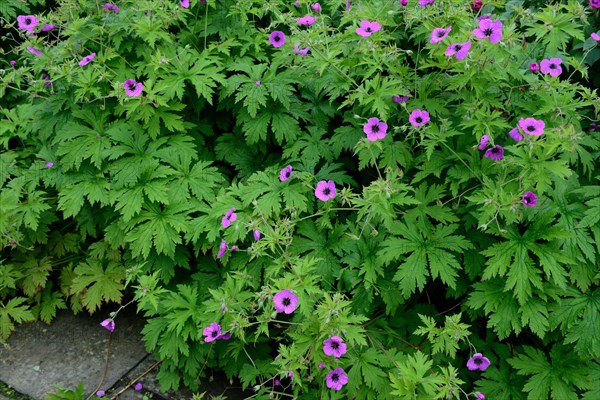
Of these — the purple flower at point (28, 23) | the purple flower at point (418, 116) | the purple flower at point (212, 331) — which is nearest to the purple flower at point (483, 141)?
the purple flower at point (418, 116)

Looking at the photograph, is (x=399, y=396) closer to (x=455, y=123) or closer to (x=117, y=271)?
(x=455, y=123)

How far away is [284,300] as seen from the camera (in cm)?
225

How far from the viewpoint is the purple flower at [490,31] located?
240 centimetres

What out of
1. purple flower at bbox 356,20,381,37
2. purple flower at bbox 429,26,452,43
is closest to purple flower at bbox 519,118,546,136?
purple flower at bbox 429,26,452,43

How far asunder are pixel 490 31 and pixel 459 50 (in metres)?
0.15

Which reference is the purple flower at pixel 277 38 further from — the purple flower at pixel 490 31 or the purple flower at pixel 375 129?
the purple flower at pixel 490 31

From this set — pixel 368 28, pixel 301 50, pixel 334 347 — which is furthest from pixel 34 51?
pixel 334 347

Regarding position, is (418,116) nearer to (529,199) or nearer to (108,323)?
(529,199)

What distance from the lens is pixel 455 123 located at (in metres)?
2.72

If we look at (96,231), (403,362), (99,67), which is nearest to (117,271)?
(96,231)

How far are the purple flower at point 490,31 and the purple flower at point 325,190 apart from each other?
0.90 meters

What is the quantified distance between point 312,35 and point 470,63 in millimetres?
750

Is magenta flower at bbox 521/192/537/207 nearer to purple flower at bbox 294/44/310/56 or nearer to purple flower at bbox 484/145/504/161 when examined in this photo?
purple flower at bbox 484/145/504/161

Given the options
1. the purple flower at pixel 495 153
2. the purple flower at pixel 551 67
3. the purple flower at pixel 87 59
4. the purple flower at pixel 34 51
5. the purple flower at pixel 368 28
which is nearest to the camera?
the purple flower at pixel 495 153
